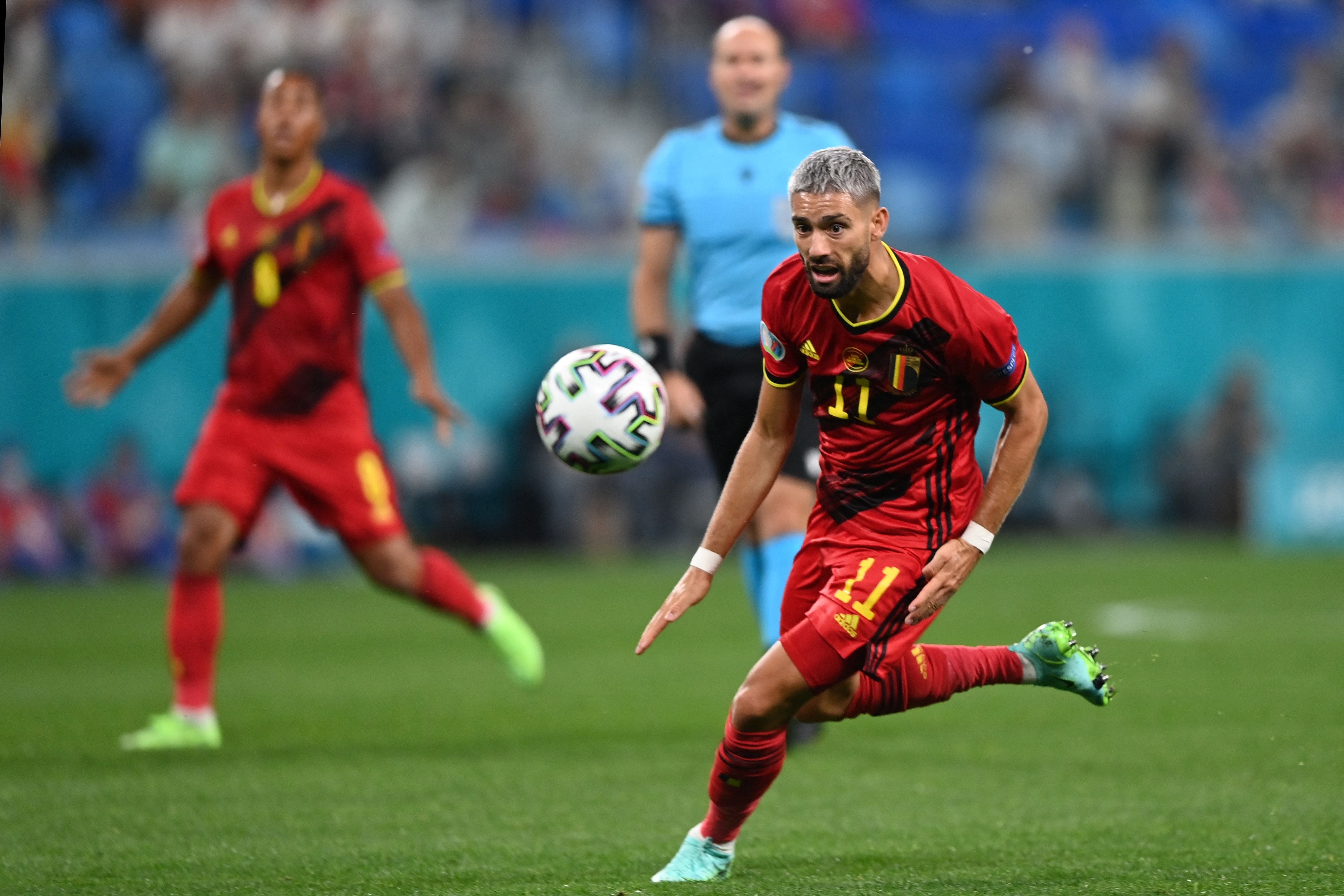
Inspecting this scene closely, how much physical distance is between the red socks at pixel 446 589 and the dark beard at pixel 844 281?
12.3 ft

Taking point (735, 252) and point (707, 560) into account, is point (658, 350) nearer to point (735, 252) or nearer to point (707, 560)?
point (735, 252)

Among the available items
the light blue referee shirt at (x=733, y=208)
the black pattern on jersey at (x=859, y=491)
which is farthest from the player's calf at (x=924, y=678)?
the light blue referee shirt at (x=733, y=208)

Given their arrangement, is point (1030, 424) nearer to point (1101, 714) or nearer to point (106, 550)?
point (1101, 714)

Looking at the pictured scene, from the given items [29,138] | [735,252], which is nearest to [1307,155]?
[29,138]

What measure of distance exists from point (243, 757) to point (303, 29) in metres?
12.6

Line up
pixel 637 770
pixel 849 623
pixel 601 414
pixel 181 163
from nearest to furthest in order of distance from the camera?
pixel 849 623
pixel 601 414
pixel 637 770
pixel 181 163

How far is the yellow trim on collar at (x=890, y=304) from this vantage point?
16.4 feet

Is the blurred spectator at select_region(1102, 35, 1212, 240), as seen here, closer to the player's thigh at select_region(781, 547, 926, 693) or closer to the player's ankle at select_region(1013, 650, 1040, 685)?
the player's ankle at select_region(1013, 650, 1040, 685)

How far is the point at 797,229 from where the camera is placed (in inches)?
191

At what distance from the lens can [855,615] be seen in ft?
16.3

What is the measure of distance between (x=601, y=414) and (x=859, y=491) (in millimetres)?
838

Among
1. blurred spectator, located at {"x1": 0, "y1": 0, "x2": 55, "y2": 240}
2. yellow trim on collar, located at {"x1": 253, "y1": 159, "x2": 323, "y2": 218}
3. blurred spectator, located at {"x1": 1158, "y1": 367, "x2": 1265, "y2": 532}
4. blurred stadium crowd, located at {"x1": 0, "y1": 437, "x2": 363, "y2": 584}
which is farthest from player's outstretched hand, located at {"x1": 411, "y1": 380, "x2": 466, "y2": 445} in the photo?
blurred spectator, located at {"x1": 1158, "y1": 367, "x2": 1265, "y2": 532}

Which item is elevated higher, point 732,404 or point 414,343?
point 414,343

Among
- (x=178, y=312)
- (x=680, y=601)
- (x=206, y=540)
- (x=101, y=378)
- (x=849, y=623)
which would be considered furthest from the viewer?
Answer: (x=101, y=378)
